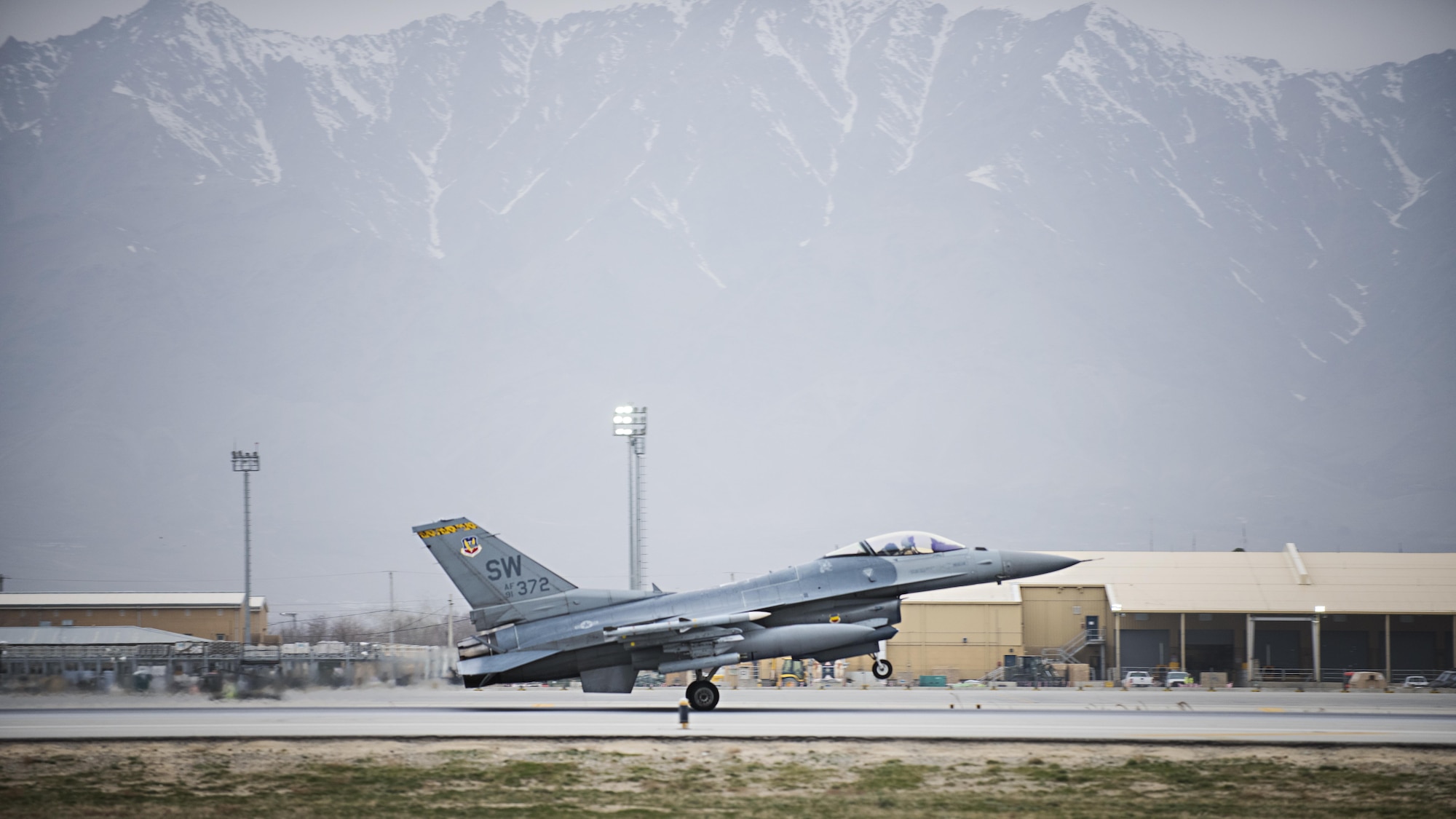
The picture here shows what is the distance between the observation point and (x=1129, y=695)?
33875 mm

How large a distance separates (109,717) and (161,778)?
8.66m

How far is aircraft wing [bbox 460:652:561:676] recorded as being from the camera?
28.9 metres

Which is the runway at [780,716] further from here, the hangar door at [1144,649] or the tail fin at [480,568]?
the hangar door at [1144,649]

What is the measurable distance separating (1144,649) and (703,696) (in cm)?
3027

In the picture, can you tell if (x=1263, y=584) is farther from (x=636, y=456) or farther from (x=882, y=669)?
(x=882, y=669)

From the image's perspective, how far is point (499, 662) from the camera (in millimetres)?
29062

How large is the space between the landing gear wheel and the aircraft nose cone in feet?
25.6

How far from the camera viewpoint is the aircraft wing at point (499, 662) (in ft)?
94.7

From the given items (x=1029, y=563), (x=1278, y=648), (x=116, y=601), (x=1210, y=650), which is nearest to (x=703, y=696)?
(x=1029, y=563)

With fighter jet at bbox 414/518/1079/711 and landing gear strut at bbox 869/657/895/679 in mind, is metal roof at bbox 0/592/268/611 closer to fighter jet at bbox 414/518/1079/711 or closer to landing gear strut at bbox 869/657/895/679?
fighter jet at bbox 414/518/1079/711

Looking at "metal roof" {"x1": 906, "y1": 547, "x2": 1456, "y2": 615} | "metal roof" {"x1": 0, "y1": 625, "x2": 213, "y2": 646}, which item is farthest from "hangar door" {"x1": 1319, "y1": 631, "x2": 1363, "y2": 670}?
"metal roof" {"x1": 0, "y1": 625, "x2": 213, "y2": 646}

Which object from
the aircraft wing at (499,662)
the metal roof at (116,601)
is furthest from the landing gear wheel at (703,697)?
the metal roof at (116,601)

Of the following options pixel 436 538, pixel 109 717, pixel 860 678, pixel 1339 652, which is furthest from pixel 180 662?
pixel 1339 652

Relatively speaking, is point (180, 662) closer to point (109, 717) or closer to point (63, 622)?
point (109, 717)
